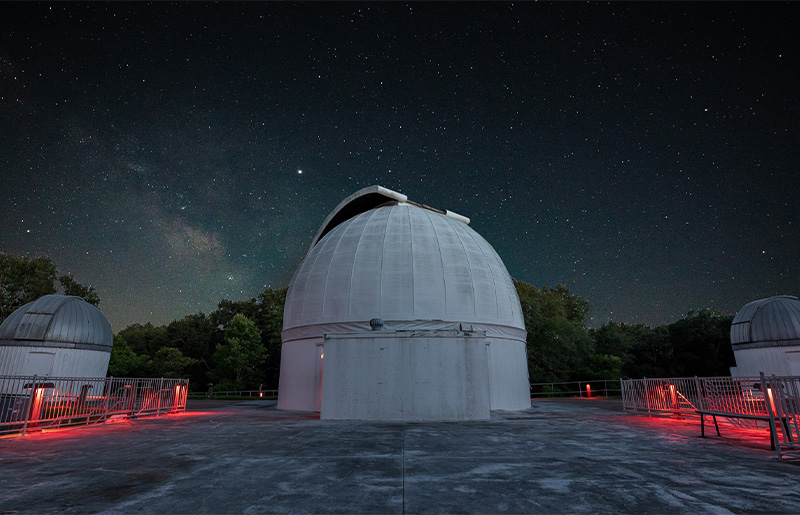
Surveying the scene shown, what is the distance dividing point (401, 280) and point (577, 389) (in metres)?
24.9

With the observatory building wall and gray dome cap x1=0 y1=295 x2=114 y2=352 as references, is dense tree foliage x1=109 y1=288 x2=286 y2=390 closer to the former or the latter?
gray dome cap x1=0 y1=295 x2=114 y2=352

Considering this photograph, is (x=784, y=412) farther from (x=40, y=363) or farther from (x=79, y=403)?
(x=40, y=363)

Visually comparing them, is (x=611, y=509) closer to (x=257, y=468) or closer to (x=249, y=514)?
(x=249, y=514)

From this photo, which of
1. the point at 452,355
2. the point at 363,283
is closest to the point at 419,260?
the point at 363,283

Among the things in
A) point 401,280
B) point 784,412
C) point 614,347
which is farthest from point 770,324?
point 401,280

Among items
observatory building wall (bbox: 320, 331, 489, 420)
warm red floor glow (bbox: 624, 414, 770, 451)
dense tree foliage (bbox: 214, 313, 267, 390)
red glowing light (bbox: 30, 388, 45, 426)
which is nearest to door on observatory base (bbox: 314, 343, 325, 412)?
observatory building wall (bbox: 320, 331, 489, 420)

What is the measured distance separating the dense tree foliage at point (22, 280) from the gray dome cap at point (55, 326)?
15543 millimetres

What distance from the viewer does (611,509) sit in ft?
13.9

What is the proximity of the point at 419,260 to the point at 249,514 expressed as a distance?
15860mm

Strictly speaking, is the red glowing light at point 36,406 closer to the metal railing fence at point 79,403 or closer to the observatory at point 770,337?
the metal railing fence at point 79,403

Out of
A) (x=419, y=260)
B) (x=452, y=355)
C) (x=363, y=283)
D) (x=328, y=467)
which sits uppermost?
(x=419, y=260)

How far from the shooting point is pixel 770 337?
27.2 metres

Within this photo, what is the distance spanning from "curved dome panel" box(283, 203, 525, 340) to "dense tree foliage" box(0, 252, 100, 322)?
35.5m

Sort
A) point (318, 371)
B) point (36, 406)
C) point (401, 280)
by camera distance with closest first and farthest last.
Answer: point (36, 406), point (401, 280), point (318, 371)
